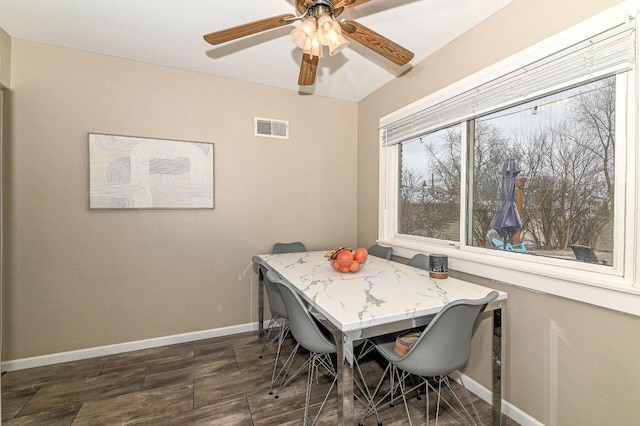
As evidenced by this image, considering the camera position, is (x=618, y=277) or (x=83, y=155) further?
(x=83, y=155)

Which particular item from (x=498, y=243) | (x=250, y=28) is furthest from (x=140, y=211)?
(x=498, y=243)

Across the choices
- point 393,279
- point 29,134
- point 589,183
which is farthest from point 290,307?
point 29,134

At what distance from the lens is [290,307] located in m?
1.64

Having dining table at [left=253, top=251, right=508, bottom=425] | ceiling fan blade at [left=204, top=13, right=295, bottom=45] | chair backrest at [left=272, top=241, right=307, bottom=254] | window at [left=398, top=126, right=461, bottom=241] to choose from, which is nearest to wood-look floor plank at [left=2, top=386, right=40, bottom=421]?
dining table at [left=253, top=251, right=508, bottom=425]

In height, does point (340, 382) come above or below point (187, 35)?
below

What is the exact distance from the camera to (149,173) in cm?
260

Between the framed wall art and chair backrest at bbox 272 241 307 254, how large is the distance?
764mm

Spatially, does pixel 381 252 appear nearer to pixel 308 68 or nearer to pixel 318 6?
pixel 308 68

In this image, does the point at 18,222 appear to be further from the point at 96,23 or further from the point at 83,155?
the point at 96,23

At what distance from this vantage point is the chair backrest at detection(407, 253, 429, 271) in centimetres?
226

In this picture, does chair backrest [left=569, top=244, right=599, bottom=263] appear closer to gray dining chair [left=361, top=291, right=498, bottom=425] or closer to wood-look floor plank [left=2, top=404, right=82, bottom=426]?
gray dining chair [left=361, top=291, right=498, bottom=425]

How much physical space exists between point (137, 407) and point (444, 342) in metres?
1.92

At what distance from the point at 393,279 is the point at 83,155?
8.73 feet

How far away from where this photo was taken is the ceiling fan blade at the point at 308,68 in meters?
1.82
